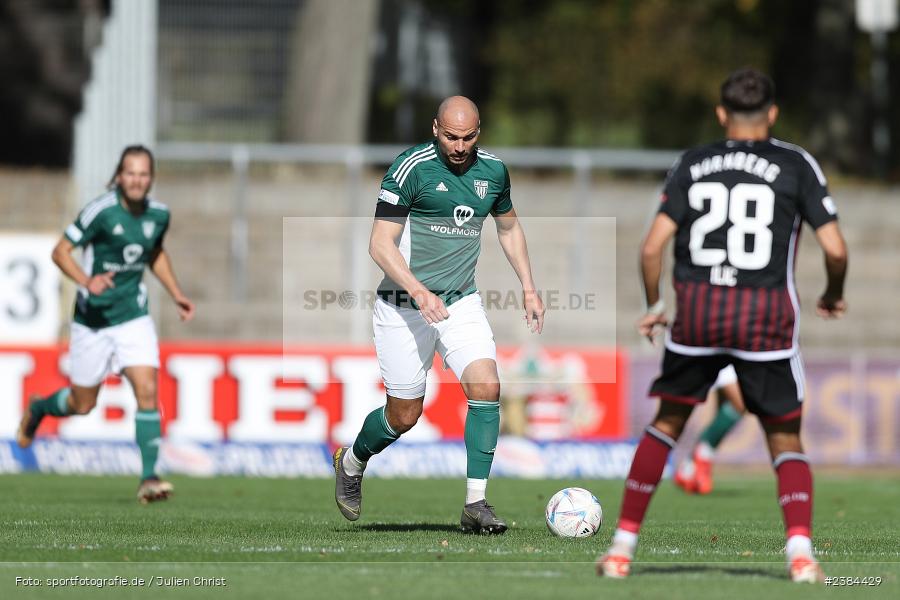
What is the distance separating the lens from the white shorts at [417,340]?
920 cm

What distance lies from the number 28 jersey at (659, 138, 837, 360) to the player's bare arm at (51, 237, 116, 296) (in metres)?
5.24

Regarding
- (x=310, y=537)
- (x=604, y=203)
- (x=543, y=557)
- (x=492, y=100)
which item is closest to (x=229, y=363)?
(x=604, y=203)

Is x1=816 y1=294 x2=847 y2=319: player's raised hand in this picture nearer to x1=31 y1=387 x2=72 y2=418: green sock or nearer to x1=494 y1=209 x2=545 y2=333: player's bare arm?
x1=494 y1=209 x2=545 y2=333: player's bare arm

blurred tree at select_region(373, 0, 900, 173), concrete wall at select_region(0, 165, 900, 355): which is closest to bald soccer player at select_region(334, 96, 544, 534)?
concrete wall at select_region(0, 165, 900, 355)

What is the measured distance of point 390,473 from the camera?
16.9 m

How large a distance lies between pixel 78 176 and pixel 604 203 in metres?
7.42

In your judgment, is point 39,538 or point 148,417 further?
point 148,417

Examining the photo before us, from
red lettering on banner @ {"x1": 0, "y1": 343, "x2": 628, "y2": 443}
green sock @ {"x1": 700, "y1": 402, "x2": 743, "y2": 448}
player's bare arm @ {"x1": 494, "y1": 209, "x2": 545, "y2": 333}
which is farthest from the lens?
red lettering on banner @ {"x1": 0, "y1": 343, "x2": 628, "y2": 443}

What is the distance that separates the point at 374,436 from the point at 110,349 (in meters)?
3.23

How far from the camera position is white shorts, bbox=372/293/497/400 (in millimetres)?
9203

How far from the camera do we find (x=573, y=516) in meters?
9.17

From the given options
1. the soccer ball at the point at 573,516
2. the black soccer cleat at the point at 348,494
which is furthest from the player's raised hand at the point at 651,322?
the black soccer cleat at the point at 348,494

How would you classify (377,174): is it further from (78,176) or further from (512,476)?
(512,476)

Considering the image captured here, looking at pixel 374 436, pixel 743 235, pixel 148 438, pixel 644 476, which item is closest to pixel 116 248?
pixel 148 438
